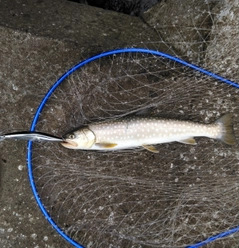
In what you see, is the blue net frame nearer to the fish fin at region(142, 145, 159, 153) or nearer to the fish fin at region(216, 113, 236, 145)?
the fish fin at region(216, 113, 236, 145)

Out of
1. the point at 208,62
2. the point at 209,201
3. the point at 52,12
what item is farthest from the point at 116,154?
the point at 52,12

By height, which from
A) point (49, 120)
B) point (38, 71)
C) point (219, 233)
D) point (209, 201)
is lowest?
point (219, 233)

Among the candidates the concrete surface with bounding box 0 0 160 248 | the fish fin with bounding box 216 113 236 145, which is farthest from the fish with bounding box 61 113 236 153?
the concrete surface with bounding box 0 0 160 248

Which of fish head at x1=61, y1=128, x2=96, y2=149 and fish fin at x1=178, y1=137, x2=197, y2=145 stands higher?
fish head at x1=61, y1=128, x2=96, y2=149

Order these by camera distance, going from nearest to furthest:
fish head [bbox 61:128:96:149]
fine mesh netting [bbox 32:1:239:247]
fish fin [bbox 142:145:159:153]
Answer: fish head [bbox 61:128:96:149], fish fin [bbox 142:145:159:153], fine mesh netting [bbox 32:1:239:247]

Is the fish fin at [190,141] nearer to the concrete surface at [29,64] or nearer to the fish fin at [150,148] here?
the fish fin at [150,148]

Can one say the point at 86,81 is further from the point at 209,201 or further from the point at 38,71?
the point at 209,201

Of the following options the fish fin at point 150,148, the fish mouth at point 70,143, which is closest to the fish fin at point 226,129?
the fish fin at point 150,148

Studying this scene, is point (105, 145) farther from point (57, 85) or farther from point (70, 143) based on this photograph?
point (57, 85)

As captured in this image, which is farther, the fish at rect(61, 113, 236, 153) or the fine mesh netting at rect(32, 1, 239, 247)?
the fine mesh netting at rect(32, 1, 239, 247)
